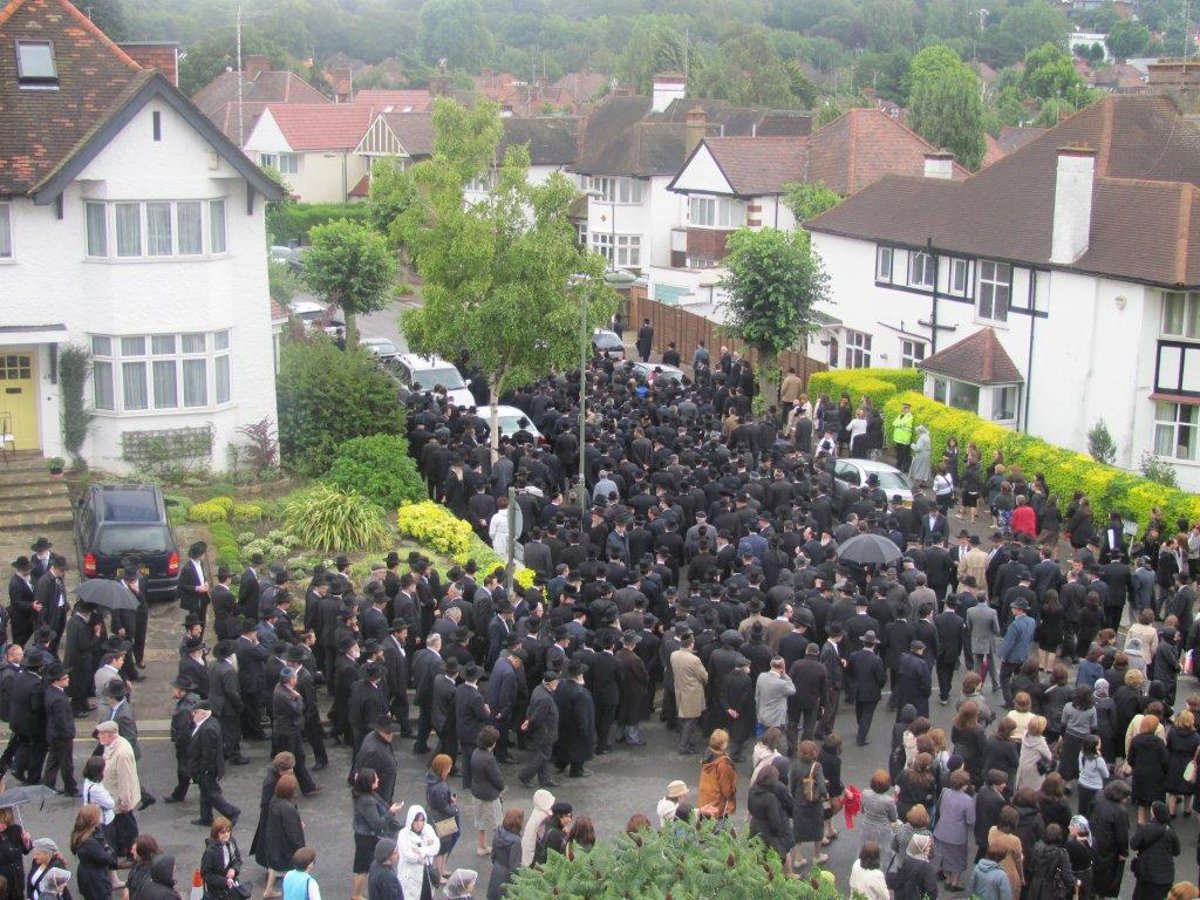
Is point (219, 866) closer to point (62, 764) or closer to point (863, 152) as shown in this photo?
point (62, 764)

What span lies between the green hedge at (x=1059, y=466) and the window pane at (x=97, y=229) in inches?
657

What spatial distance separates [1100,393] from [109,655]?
2378 cm

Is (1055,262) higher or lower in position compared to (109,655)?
higher

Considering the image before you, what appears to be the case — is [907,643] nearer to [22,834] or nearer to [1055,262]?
[22,834]

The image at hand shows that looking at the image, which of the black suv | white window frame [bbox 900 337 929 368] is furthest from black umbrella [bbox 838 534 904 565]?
white window frame [bbox 900 337 929 368]

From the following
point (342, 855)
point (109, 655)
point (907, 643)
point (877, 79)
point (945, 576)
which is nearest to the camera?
point (342, 855)

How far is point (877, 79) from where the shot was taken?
472 feet

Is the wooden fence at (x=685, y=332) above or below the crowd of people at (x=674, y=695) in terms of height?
above

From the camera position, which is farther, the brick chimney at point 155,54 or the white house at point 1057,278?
the white house at point 1057,278

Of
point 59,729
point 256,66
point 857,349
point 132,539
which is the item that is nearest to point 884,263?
point 857,349

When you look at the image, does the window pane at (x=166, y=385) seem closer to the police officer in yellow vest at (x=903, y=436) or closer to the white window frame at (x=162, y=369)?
the white window frame at (x=162, y=369)

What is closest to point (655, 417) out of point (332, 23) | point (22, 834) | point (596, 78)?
point (22, 834)

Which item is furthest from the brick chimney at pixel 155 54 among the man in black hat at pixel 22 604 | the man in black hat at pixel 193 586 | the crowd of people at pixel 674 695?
the man in black hat at pixel 22 604

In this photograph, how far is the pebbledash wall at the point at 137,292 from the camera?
27.5 metres
